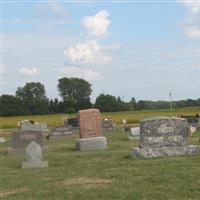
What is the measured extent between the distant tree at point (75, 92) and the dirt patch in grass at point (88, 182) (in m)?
90.7

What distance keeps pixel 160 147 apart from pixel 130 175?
4779 mm

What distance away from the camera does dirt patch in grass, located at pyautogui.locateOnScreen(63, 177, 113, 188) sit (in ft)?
39.9

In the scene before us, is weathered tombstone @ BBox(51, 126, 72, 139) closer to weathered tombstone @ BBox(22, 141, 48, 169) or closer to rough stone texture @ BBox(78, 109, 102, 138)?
rough stone texture @ BBox(78, 109, 102, 138)

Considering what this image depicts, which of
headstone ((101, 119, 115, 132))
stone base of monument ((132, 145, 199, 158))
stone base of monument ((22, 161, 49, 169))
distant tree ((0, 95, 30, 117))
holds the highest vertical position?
distant tree ((0, 95, 30, 117))

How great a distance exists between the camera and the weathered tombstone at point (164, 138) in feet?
57.5

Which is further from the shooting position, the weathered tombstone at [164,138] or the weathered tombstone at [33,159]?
the weathered tombstone at [164,138]

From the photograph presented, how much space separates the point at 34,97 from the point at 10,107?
25.1 ft

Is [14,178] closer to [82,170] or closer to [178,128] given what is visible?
[82,170]

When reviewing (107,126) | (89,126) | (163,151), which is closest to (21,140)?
(89,126)

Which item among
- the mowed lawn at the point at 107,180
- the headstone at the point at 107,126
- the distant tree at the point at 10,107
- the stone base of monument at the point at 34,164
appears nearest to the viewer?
the mowed lawn at the point at 107,180

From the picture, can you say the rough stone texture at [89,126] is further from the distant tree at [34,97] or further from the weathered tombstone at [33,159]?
the distant tree at [34,97]

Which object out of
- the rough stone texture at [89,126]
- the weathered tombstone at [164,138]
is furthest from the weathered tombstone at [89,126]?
the weathered tombstone at [164,138]

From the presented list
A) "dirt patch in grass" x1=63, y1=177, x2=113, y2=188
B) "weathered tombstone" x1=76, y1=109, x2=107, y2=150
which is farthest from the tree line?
"dirt patch in grass" x1=63, y1=177, x2=113, y2=188

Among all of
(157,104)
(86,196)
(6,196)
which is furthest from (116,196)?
(157,104)
